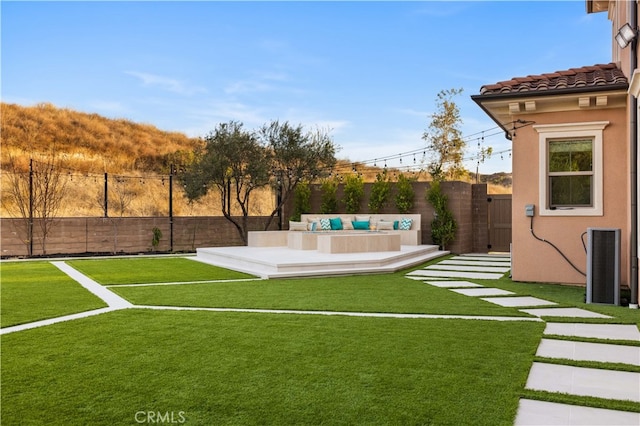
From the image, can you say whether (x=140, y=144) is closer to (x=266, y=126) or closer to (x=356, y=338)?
(x=266, y=126)

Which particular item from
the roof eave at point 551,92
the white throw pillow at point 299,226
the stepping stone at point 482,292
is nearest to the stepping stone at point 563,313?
the stepping stone at point 482,292

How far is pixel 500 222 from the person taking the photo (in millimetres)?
17312

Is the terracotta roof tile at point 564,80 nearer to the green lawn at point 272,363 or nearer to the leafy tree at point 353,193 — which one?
the green lawn at point 272,363

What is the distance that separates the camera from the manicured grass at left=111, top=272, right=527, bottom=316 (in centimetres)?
686

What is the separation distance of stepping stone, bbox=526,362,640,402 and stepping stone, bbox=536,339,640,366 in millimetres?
325

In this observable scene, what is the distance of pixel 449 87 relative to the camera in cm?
2489

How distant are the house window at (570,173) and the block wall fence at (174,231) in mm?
7596


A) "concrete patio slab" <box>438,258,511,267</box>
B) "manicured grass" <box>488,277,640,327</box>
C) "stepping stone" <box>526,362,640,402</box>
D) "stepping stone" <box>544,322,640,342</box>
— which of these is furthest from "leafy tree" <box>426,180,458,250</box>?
"stepping stone" <box>526,362,640,402</box>

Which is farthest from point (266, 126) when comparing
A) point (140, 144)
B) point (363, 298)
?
point (140, 144)

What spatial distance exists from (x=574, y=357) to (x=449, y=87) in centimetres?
2207

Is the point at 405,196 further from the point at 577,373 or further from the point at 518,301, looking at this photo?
the point at 577,373

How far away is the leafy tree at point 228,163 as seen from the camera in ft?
56.6

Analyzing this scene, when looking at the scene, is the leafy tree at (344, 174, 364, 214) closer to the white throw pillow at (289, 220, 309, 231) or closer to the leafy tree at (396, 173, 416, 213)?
the leafy tree at (396, 173, 416, 213)

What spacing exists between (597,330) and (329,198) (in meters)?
14.0
